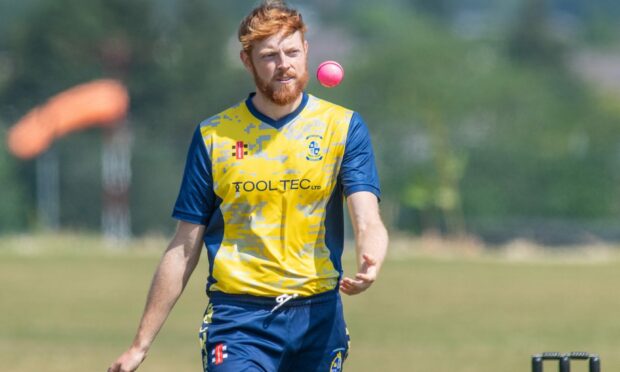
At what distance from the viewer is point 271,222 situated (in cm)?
687

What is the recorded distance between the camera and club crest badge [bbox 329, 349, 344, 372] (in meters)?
6.86

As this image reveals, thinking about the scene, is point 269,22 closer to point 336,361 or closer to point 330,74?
point 330,74

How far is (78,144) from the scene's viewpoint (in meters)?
60.1

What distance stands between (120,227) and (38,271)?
63.0ft

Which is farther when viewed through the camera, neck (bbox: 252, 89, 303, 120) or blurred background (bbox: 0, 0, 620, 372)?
blurred background (bbox: 0, 0, 620, 372)

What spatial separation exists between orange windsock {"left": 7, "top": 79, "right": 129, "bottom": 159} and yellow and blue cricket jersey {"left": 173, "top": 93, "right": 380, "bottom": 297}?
52.1 meters

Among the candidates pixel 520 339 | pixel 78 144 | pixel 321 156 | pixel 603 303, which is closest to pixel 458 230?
pixel 78 144

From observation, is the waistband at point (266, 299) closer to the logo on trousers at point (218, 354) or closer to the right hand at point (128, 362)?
the logo on trousers at point (218, 354)

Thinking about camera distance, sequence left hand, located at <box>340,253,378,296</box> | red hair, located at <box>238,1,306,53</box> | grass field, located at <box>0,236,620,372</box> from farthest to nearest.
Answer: grass field, located at <box>0,236,620,372</box>
red hair, located at <box>238,1,306,53</box>
left hand, located at <box>340,253,378,296</box>

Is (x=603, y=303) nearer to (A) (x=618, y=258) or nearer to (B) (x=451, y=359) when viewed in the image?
(B) (x=451, y=359)

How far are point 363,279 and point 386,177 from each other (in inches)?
2176

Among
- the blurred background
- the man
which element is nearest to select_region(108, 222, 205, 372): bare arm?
the man

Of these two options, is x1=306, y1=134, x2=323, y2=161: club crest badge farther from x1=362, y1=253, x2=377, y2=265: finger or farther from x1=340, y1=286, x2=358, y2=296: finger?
x1=340, y1=286, x2=358, y2=296: finger

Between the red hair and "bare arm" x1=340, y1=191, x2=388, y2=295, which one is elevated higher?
the red hair
